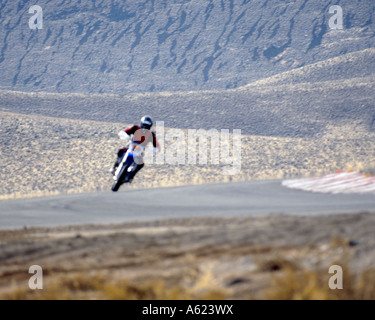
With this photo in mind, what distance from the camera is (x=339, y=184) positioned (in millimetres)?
19375

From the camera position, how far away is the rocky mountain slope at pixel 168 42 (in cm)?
10744

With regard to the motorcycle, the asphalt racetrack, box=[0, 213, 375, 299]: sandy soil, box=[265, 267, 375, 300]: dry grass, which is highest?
the motorcycle

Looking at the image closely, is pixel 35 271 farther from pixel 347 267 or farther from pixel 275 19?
pixel 275 19

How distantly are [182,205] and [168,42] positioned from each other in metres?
103

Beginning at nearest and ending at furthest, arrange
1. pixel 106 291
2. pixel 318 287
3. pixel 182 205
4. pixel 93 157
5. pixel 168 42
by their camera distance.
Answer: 1. pixel 318 287
2. pixel 106 291
3. pixel 182 205
4. pixel 93 157
5. pixel 168 42

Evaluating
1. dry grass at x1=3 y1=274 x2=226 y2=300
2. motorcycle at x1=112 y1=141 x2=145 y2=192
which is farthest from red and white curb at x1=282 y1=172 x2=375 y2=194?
dry grass at x1=3 y1=274 x2=226 y2=300

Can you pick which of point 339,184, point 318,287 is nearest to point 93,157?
point 339,184

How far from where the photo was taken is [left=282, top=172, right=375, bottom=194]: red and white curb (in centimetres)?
1819

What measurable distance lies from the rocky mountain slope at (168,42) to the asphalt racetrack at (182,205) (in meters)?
82.3

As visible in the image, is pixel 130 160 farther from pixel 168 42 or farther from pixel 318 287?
pixel 168 42

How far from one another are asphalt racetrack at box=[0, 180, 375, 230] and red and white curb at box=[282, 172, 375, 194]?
2.02ft

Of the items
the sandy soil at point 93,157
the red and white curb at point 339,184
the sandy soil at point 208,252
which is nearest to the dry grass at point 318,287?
the sandy soil at point 208,252

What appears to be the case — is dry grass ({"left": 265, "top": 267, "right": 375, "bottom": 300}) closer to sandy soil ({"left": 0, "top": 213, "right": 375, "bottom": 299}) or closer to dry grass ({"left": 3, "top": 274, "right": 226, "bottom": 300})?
sandy soil ({"left": 0, "top": 213, "right": 375, "bottom": 299})

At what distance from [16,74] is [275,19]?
45320mm
